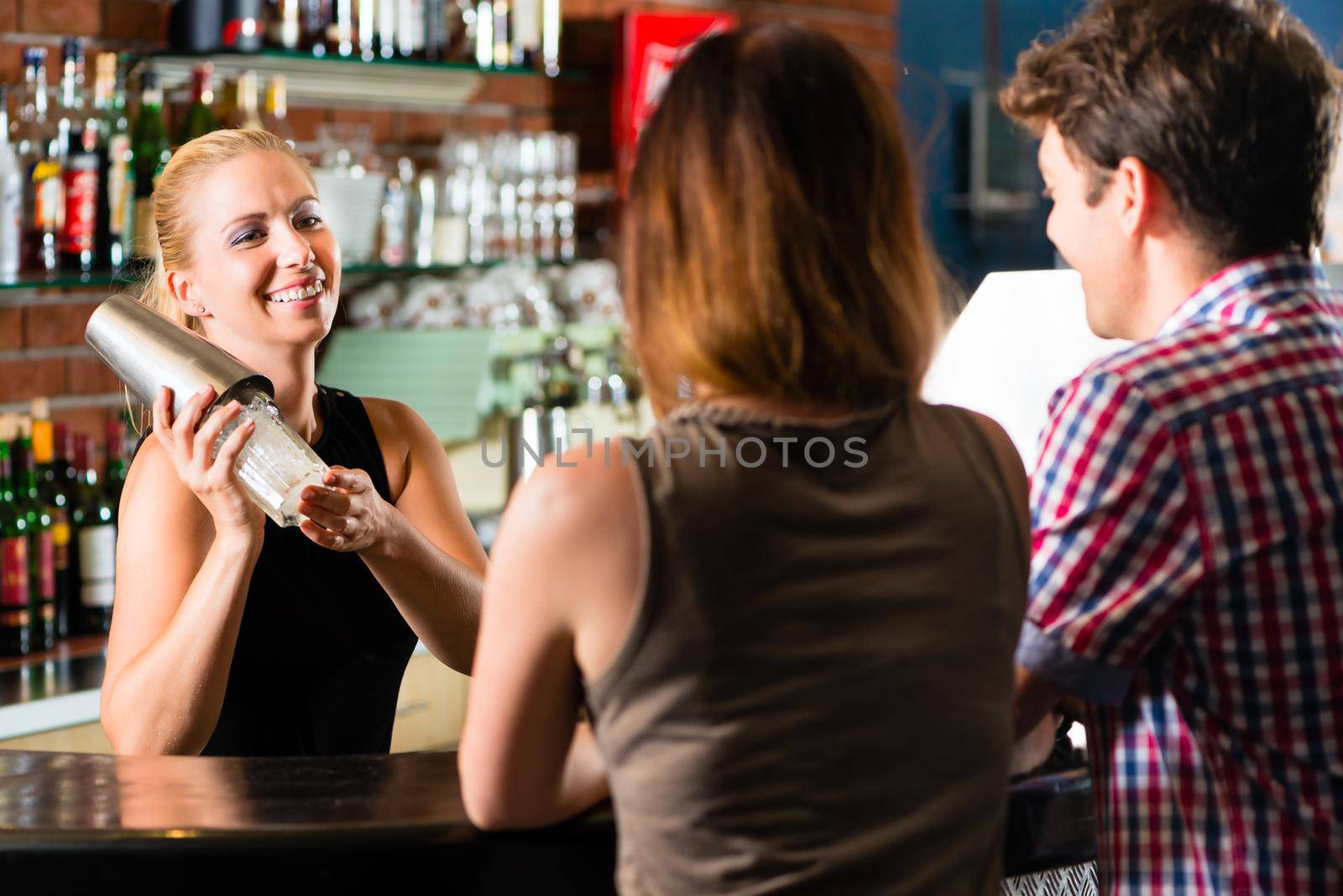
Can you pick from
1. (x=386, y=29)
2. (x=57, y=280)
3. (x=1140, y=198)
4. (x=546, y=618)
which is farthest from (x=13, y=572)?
(x=1140, y=198)

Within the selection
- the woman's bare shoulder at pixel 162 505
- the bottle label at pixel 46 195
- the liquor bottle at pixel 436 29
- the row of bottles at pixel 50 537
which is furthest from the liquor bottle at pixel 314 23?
the woman's bare shoulder at pixel 162 505

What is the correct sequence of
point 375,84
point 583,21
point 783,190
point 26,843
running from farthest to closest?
point 583,21 → point 375,84 → point 26,843 → point 783,190

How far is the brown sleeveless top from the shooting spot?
0.74 metres

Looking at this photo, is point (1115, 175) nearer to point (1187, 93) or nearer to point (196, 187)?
point (1187, 93)

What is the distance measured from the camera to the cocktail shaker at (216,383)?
124 cm

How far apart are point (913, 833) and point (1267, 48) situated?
59cm

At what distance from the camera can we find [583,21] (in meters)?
3.41

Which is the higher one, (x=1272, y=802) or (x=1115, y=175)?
(x=1115, y=175)

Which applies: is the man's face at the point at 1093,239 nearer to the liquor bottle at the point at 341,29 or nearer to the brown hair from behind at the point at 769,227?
the brown hair from behind at the point at 769,227

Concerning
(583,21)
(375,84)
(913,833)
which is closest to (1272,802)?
(913,833)

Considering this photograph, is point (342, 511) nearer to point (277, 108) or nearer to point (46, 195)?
point (46, 195)

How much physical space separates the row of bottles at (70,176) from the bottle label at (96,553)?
45 centimetres

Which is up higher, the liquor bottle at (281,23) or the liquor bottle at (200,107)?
the liquor bottle at (281,23)

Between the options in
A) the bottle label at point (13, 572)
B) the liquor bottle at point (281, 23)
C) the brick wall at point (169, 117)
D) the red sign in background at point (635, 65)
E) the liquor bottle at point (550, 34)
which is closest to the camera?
the bottle label at point (13, 572)
